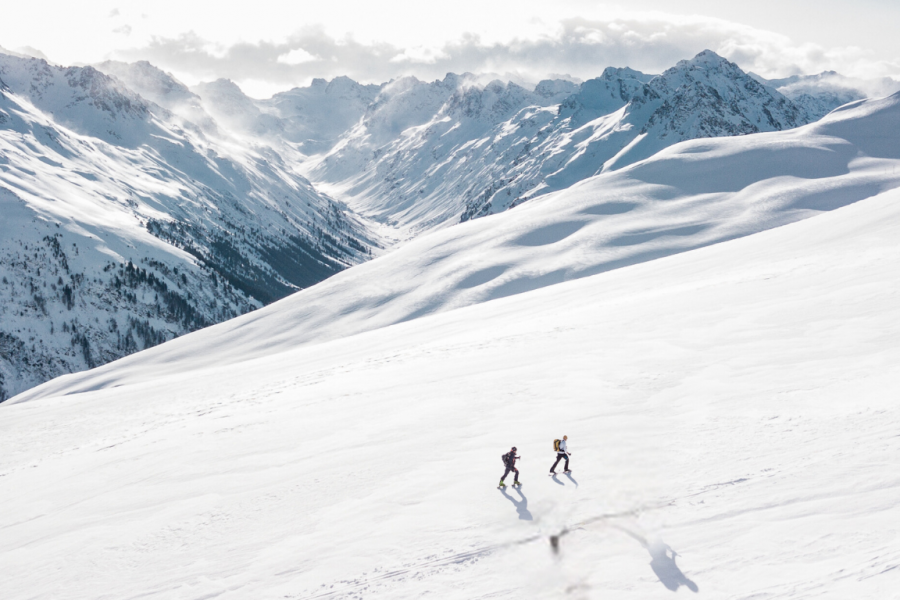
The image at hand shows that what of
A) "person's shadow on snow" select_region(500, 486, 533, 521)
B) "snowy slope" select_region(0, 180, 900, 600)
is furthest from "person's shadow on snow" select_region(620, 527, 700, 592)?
"person's shadow on snow" select_region(500, 486, 533, 521)

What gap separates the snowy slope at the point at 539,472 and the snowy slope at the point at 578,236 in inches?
1330

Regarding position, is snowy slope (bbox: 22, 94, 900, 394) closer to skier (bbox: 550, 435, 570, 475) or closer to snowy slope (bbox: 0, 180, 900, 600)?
snowy slope (bbox: 0, 180, 900, 600)

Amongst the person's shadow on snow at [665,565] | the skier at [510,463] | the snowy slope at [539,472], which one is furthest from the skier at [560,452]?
the person's shadow on snow at [665,565]

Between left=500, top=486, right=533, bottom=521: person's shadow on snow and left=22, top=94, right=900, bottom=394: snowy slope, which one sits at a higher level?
left=22, top=94, right=900, bottom=394: snowy slope

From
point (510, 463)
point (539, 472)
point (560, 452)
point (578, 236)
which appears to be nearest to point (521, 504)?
point (510, 463)

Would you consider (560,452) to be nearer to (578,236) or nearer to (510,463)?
(510,463)

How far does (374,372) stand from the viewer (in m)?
31.2

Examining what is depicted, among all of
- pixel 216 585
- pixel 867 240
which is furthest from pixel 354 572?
pixel 867 240

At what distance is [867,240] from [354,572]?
34.0 meters

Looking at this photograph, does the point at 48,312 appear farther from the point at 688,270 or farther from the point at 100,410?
the point at 688,270

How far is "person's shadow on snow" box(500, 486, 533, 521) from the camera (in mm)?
14641

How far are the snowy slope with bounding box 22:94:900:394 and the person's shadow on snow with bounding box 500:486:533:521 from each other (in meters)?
46.9

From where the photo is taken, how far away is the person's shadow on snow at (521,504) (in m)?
14.6

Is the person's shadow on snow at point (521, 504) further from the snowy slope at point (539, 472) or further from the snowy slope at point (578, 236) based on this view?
the snowy slope at point (578, 236)
